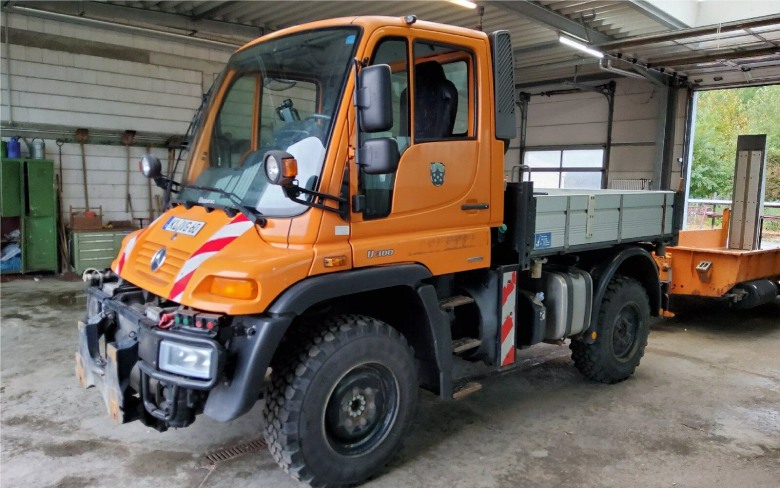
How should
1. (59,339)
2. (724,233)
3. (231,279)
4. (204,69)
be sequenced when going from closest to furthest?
1. (231,279)
2. (59,339)
3. (724,233)
4. (204,69)

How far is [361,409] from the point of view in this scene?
310 cm

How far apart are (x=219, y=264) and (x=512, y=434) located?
2330mm

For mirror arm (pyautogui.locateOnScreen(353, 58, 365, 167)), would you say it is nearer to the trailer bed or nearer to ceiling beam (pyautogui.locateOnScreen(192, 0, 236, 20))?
the trailer bed

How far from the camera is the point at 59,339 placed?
577cm

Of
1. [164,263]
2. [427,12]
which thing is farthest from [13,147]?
[164,263]

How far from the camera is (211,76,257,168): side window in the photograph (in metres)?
3.34

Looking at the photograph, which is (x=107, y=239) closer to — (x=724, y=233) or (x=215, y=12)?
(x=215, y=12)

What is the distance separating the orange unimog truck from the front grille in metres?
0.02

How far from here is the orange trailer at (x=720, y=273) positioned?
630 centimetres

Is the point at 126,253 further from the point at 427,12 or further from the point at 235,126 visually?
the point at 427,12

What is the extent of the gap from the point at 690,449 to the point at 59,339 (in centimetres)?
568

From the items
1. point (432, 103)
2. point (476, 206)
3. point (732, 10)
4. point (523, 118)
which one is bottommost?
point (476, 206)

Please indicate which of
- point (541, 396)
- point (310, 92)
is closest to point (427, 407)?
point (541, 396)

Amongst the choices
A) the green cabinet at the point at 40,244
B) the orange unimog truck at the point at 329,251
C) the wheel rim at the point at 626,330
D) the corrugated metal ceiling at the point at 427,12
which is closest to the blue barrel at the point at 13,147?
the green cabinet at the point at 40,244
